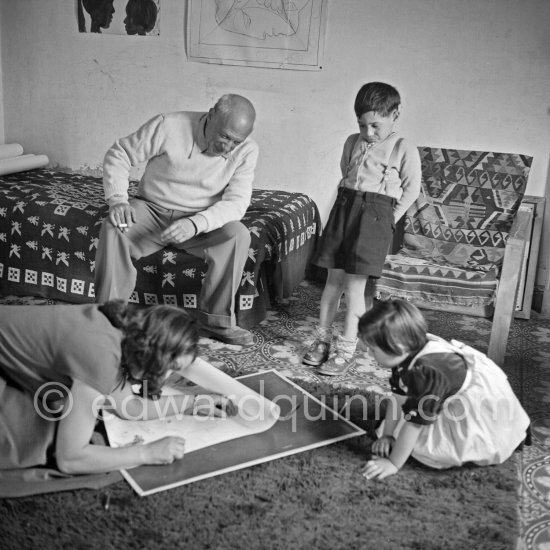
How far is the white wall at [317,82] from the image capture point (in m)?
3.33

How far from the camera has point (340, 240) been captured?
2.66m

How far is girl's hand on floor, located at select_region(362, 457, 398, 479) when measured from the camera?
1897mm

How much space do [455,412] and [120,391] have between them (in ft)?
3.13

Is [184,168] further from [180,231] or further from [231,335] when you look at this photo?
[231,335]

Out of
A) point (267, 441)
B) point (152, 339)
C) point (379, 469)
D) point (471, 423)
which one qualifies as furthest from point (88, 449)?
point (471, 423)

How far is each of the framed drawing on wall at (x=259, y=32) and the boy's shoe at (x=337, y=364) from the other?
66.5 inches

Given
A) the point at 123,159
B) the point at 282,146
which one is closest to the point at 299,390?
the point at 123,159

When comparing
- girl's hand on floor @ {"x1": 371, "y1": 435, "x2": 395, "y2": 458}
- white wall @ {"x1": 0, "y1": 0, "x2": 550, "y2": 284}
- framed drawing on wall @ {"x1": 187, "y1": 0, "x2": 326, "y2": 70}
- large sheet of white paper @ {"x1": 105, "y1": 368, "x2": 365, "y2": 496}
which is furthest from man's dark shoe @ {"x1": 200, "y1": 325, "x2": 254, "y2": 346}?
framed drawing on wall @ {"x1": 187, "y1": 0, "x2": 326, "y2": 70}

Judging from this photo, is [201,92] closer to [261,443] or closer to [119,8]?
[119,8]

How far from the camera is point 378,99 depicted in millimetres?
2447

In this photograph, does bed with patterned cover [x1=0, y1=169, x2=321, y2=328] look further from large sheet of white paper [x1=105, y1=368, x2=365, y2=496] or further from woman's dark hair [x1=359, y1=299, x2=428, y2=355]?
woman's dark hair [x1=359, y1=299, x2=428, y2=355]

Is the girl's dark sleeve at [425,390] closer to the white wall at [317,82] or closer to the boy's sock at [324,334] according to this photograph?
the boy's sock at [324,334]

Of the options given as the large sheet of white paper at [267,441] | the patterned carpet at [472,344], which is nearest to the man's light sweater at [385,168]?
the patterned carpet at [472,344]

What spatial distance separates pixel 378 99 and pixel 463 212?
98cm
